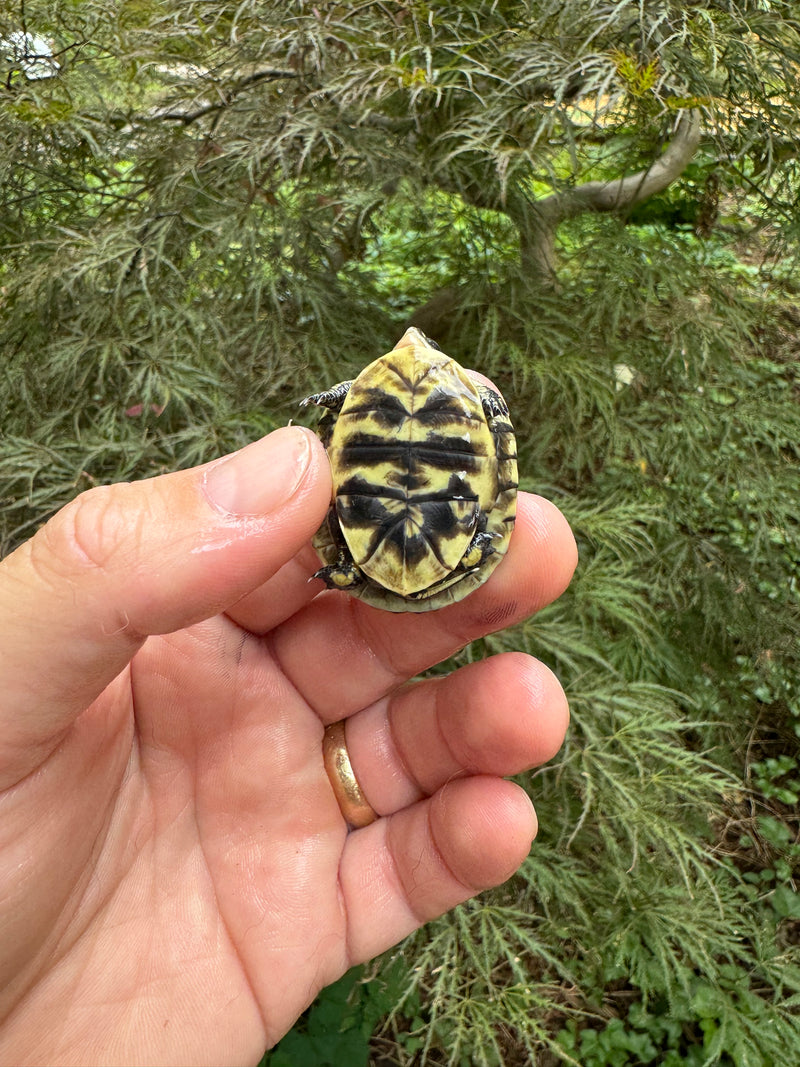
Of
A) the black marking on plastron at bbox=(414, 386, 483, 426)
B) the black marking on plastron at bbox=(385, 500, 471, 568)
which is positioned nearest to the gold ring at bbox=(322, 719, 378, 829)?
the black marking on plastron at bbox=(385, 500, 471, 568)

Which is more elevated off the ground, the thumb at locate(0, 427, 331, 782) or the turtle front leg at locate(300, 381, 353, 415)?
the thumb at locate(0, 427, 331, 782)

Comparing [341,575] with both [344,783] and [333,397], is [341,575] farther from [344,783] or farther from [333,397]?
[344,783]

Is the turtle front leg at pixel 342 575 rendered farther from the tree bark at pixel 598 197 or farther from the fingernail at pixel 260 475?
the tree bark at pixel 598 197

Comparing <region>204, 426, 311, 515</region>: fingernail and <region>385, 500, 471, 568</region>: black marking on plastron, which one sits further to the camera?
<region>385, 500, 471, 568</region>: black marking on plastron

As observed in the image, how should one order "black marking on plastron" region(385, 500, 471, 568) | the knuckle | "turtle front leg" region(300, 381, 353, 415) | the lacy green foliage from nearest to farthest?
the knuckle
"black marking on plastron" region(385, 500, 471, 568)
"turtle front leg" region(300, 381, 353, 415)
the lacy green foliage

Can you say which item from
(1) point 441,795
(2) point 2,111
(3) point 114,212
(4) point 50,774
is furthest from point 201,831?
(2) point 2,111

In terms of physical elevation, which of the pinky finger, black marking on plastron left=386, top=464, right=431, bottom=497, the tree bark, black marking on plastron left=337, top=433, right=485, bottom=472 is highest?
the tree bark

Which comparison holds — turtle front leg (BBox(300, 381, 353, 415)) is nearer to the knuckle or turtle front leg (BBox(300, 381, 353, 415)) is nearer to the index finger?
the index finger

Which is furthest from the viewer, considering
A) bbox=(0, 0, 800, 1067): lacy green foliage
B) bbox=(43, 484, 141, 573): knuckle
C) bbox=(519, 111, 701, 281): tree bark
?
bbox=(519, 111, 701, 281): tree bark
